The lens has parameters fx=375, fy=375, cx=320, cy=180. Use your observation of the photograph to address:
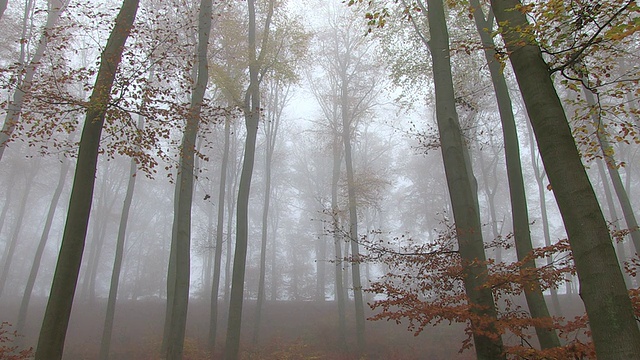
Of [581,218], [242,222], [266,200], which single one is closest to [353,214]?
[266,200]

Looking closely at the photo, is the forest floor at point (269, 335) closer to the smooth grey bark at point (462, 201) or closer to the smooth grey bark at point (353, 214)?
the smooth grey bark at point (353, 214)

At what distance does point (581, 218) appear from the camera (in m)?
2.74

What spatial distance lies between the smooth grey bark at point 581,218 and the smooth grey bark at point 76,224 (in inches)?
191

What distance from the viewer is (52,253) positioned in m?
35.2

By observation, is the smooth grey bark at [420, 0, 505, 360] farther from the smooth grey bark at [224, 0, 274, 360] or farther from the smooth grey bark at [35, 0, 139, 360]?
the smooth grey bark at [35, 0, 139, 360]

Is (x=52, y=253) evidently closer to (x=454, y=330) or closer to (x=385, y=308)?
(x=454, y=330)

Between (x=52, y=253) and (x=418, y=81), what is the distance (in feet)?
125

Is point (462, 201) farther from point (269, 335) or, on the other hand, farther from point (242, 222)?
point (269, 335)

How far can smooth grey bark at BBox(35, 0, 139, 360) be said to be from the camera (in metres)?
4.49

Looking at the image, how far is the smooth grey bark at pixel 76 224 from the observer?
4.49 meters

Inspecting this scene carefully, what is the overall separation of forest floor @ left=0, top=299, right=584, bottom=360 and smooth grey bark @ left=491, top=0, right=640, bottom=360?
10.4 m

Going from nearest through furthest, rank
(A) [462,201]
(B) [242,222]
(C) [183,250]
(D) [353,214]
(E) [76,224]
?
(E) [76,224]
(A) [462,201]
(C) [183,250]
(B) [242,222]
(D) [353,214]

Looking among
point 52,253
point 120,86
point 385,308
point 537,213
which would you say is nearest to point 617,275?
point 385,308

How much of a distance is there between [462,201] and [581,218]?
2.42m
